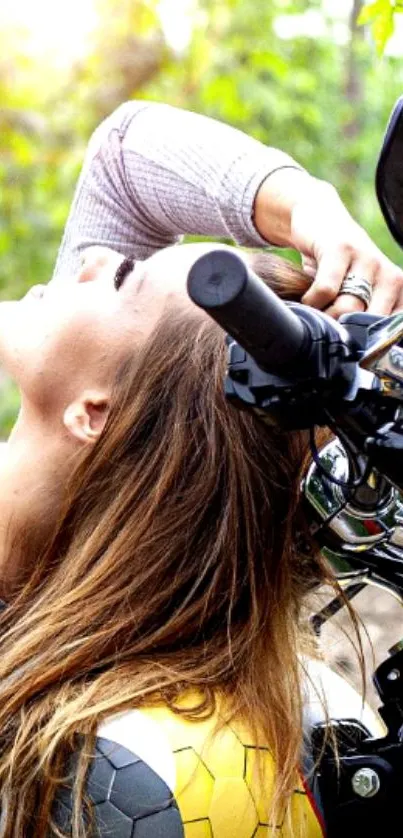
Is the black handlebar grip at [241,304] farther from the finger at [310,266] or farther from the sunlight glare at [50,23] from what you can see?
the sunlight glare at [50,23]

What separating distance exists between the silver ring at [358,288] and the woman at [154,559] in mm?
13

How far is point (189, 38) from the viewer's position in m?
8.82

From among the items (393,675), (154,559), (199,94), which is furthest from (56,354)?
(199,94)

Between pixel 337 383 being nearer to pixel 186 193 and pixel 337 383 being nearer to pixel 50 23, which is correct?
pixel 186 193

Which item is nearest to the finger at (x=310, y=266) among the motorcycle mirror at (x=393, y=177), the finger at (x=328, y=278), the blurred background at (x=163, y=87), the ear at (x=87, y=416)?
the finger at (x=328, y=278)

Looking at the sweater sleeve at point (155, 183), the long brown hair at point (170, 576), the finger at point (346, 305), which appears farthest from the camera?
the sweater sleeve at point (155, 183)

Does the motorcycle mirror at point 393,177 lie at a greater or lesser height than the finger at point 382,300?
lesser

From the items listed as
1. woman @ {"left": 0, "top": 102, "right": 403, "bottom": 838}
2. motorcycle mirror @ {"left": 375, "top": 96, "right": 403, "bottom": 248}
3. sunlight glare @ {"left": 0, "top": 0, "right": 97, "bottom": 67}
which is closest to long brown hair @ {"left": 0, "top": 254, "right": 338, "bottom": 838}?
woman @ {"left": 0, "top": 102, "right": 403, "bottom": 838}

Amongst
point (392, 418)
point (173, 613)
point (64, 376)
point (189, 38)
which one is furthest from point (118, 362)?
point (189, 38)

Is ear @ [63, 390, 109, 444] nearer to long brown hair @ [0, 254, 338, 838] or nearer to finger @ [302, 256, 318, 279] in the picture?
long brown hair @ [0, 254, 338, 838]

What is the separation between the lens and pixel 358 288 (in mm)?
2203

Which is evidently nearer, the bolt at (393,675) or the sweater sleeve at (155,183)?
the bolt at (393,675)

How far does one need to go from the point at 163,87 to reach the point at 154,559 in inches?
303

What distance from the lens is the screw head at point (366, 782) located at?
6.00ft
